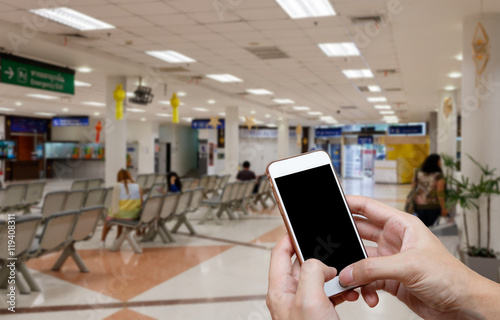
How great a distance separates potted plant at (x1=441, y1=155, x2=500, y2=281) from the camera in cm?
513

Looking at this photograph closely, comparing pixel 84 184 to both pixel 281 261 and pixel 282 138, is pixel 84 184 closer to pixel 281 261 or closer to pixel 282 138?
pixel 281 261

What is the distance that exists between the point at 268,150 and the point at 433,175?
23767 mm

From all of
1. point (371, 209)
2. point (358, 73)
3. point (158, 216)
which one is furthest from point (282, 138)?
point (371, 209)

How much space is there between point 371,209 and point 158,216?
660 cm

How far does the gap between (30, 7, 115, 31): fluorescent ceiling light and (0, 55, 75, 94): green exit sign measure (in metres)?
1.58

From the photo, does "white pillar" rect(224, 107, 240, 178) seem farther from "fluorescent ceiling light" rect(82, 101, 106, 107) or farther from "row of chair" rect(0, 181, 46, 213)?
"row of chair" rect(0, 181, 46, 213)

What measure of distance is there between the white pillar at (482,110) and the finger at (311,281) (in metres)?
5.57

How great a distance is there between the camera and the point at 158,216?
733 centimetres

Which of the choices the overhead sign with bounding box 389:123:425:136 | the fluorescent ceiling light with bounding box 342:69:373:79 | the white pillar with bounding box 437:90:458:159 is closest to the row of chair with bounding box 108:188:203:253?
the fluorescent ceiling light with bounding box 342:69:373:79

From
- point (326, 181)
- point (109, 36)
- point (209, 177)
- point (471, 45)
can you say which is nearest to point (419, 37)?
point (471, 45)

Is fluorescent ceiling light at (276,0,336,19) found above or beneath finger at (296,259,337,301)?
above

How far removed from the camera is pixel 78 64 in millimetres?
9609

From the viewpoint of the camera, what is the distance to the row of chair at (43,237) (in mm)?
4512

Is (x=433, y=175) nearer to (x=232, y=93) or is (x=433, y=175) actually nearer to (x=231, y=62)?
(x=231, y=62)
